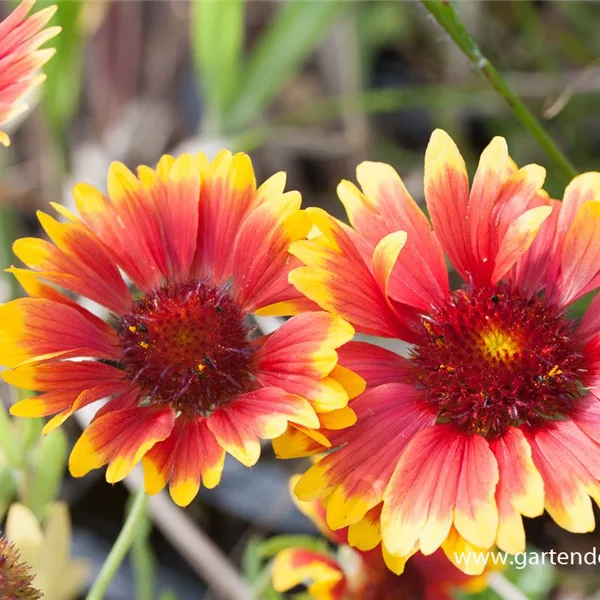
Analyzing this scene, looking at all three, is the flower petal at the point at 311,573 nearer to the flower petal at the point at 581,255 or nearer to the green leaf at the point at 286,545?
the green leaf at the point at 286,545

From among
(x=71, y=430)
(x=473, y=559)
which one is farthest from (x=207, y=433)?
(x=71, y=430)

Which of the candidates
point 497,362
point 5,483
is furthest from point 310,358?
point 5,483

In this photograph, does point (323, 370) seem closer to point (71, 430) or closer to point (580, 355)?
point (580, 355)

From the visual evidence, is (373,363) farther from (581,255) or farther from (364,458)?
(581,255)

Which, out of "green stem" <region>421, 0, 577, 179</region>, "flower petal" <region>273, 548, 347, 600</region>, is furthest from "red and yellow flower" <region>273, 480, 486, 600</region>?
"green stem" <region>421, 0, 577, 179</region>

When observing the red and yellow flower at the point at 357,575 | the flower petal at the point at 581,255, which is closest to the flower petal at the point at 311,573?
the red and yellow flower at the point at 357,575

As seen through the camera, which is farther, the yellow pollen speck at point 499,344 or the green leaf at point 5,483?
the green leaf at point 5,483

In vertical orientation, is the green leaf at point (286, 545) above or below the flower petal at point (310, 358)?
below
